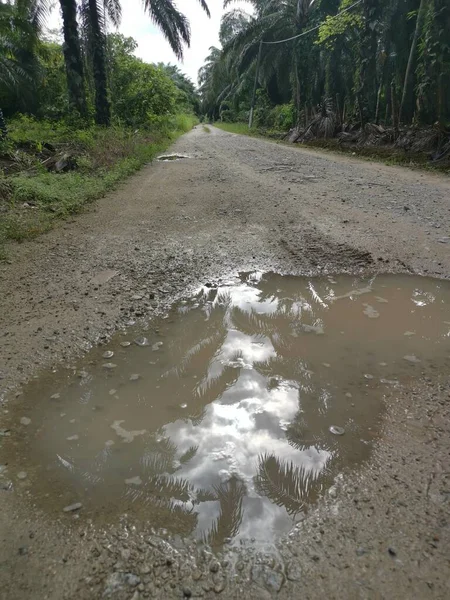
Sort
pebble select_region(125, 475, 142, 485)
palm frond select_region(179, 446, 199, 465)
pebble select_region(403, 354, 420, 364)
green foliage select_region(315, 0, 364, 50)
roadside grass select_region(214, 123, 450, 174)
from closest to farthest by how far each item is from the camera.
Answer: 1. pebble select_region(125, 475, 142, 485)
2. palm frond select_region(179, 446, 199, 465)
3. pebble select_region(403, 354, 420, 364)
4. roadside grass select_region(214, 123, 450, 174)
5. green foliage select_region(315, 0, 364, 50)

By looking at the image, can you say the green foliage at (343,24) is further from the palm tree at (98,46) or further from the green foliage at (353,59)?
the palm tree at (98,46)

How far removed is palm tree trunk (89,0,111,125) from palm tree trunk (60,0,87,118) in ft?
1.46

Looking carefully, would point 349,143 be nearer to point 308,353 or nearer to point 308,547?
point 308,353

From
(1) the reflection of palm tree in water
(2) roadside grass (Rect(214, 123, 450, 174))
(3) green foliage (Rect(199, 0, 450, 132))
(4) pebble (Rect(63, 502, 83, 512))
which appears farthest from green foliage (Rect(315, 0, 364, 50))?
(4) pebble (Rect(63, 502, 83, 512))

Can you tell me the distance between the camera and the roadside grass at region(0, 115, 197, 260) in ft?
17.5

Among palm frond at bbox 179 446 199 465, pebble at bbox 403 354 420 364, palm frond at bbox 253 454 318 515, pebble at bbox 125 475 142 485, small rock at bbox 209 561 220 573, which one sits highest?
pebble at bbox 403 354 420 364

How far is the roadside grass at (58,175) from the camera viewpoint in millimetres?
5327

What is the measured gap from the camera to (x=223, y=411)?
86.9 inches

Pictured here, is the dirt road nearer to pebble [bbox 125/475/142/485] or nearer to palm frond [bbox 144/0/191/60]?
pebble [bbox 125/475/142/485]

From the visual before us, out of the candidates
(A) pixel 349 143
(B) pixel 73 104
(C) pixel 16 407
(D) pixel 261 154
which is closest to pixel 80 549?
(C) pixel 16 407

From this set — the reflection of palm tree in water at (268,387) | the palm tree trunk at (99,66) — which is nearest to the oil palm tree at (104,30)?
the palm tree trunk at (99,66)

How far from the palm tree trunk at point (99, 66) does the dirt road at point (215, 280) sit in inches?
256

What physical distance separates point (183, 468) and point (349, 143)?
13890 mm

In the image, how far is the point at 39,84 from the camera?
16156 millimetres
